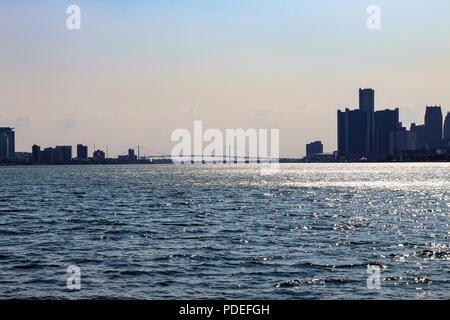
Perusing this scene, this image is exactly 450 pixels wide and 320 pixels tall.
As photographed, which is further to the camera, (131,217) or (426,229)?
(131,217)

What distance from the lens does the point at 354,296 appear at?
2019cm

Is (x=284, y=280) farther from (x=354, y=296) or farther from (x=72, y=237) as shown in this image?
(x=72, y=237)

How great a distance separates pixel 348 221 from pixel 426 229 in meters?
7.52

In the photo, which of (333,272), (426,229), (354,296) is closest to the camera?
(354,296)

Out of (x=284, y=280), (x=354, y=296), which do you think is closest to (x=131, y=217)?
(x=284, y=280)

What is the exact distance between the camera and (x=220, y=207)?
62.6m

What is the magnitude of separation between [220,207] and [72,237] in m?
28.1

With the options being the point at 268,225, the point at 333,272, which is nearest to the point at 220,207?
Answer: the point at 268,225

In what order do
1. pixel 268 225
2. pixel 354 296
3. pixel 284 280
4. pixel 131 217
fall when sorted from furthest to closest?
pixel 131 217
pixel 268 225
pixel 284 280
pixel 354 296

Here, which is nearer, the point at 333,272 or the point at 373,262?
the point at 333,272
